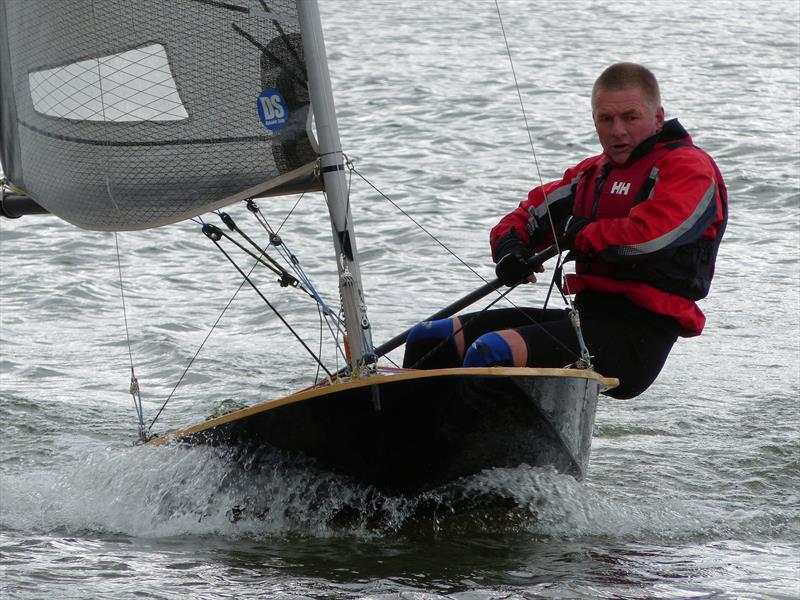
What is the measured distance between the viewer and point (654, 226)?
3.84 metres

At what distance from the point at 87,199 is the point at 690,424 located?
2766mm

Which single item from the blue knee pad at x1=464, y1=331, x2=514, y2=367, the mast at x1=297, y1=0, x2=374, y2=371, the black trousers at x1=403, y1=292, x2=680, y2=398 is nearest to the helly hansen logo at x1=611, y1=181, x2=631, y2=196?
the black trousers at x1=403, y1=292, x2=680, y2=398

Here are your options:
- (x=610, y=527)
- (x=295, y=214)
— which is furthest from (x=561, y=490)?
(x=295, y=214)

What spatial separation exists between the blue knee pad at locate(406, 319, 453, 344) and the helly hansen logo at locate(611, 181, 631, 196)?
0.69 m

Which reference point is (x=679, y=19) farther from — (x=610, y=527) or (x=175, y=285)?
(x=610, y=527)

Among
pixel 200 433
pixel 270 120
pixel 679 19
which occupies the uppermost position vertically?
pixel 270 120

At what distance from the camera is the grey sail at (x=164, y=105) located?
409 centimetres

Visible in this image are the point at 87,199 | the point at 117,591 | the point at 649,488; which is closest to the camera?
the point at 117,591

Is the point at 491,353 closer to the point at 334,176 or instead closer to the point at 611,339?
the point at 611,339

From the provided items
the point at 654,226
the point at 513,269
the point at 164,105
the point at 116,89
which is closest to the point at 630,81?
the point at 654,226

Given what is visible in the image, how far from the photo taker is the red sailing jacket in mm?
3859

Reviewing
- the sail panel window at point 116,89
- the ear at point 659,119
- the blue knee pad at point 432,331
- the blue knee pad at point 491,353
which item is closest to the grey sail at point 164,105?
the sail panel window at point 116,89

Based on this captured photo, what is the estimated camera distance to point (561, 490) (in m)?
4.05

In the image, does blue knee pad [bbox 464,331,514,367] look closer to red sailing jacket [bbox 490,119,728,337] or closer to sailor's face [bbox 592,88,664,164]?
red sailing jacket [bbox 490,119,728,337]
